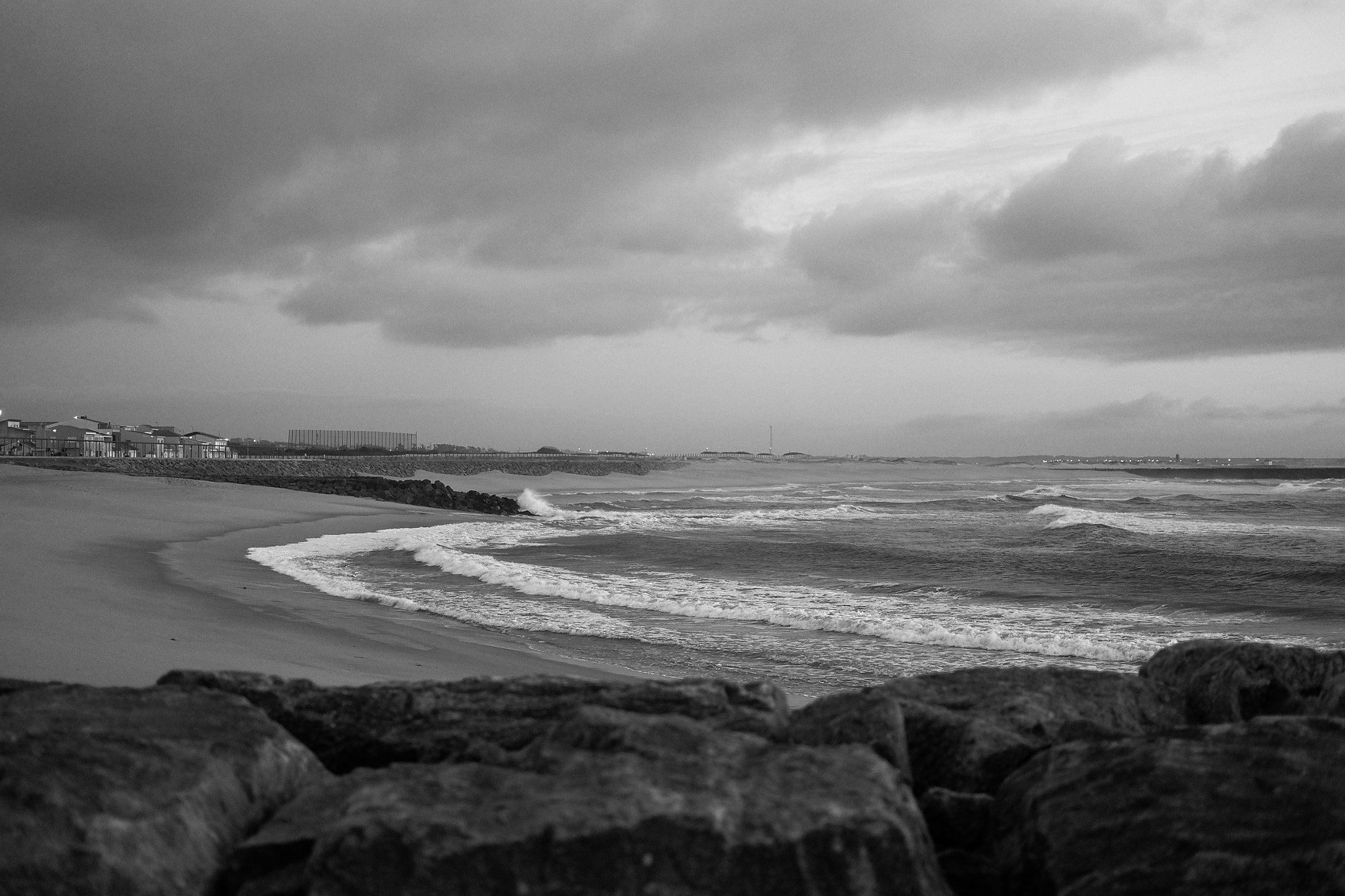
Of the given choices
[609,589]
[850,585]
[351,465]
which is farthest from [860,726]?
[351,465]

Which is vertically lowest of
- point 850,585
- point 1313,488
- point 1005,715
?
point 850,585

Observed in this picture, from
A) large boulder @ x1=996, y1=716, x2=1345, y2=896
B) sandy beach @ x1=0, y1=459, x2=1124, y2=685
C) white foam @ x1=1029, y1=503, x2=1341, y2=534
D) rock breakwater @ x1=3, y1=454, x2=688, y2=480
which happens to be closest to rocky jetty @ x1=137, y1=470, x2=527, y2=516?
rock breakwater @ x1=3, y1=454, x2=688, y2=480

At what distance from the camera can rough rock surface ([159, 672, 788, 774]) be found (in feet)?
13.2

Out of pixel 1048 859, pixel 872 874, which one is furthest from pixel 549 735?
pixel 1048 859

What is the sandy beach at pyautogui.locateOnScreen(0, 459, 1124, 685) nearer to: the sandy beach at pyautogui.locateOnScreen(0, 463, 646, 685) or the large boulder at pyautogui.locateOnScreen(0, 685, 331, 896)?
the sandy beach at pyautogui.locateOnScreen(0, 463, 646, 685)

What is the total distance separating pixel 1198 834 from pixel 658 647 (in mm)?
9393

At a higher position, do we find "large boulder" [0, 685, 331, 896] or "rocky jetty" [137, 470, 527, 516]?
"large boulder" [0, 685, 331, 896]

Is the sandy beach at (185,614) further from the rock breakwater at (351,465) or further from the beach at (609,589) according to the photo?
the rock breakwater at (351,465)

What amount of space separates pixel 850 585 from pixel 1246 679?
13726 millimetres

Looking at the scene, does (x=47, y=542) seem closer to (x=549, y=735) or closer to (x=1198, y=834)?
(x=549, y=735)

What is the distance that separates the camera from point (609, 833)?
9.02 ft

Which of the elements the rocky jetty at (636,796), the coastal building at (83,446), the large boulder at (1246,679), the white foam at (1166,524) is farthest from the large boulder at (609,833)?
the coastal building at (83,446)

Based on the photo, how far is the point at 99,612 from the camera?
1120 cm

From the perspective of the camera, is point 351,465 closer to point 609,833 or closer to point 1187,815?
point 609,833
